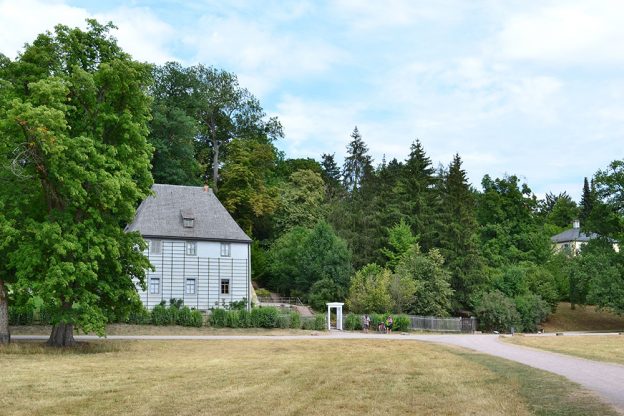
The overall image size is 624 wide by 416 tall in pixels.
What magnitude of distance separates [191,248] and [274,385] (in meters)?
36.7

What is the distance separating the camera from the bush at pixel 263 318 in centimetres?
4225

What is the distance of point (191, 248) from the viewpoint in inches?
1975

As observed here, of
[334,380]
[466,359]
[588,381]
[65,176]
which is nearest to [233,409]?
[334,380]

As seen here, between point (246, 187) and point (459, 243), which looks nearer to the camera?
point (459, 243)

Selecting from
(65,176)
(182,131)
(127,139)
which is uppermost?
(182,131)

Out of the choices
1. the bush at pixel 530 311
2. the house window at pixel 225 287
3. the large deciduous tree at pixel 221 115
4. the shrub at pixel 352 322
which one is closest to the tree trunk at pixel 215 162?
the large deciduous tree at pixel 221 115

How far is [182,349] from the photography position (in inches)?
1051

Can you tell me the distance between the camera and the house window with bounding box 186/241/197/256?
50031mm

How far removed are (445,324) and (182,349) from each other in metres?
27.5

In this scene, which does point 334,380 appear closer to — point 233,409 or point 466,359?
point 233,409

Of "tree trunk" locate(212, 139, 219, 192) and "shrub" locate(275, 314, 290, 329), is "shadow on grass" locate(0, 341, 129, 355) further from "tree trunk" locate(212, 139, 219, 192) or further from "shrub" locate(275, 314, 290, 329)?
"tree trunk" locate(212, 139, 219, 192)

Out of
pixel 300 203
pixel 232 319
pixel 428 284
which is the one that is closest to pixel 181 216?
pixel 232 319

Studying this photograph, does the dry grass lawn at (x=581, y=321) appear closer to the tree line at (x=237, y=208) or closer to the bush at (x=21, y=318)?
the tree line at (x=237, y=208)

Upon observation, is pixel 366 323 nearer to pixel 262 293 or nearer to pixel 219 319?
pixel 219 319
